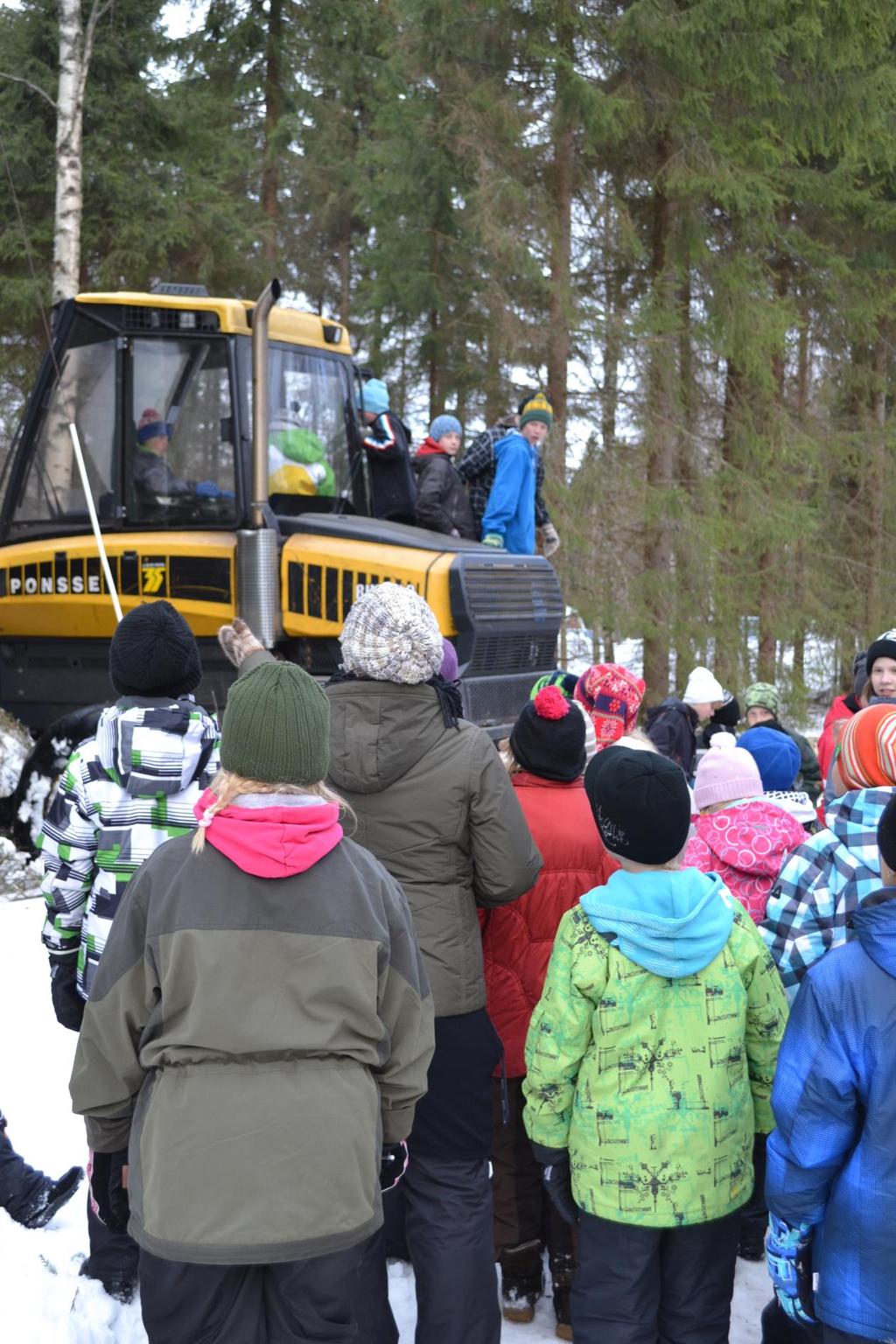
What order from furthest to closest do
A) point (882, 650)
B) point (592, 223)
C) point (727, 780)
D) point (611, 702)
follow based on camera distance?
point (592, 223), point (882, 650), point (611, 702), point (727, 780)

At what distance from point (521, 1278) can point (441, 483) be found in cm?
547

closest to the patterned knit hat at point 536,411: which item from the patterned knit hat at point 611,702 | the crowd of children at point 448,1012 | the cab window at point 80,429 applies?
the cab window at point 80,429

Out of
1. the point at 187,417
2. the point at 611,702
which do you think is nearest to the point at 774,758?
the point at 611,702

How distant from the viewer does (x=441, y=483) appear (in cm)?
798

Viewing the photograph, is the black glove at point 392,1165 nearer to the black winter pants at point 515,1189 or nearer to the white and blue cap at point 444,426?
the black winter pants at point 515,1189

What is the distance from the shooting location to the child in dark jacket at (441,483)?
7883 mm

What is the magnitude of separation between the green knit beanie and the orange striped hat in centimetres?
135

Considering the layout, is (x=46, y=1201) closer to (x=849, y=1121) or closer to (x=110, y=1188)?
(x=110, y=1188)

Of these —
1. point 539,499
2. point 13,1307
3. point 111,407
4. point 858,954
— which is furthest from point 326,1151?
point 539,499

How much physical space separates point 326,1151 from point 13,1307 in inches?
69.9

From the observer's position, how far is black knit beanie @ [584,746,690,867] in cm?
257

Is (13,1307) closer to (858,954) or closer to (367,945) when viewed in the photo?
(367,945)

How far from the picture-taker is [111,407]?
7.22 meters

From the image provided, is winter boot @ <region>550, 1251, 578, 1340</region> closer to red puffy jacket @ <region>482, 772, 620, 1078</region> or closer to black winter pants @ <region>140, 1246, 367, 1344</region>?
red puffy jacket @ <region>482, 772, 620, 1078</region>
